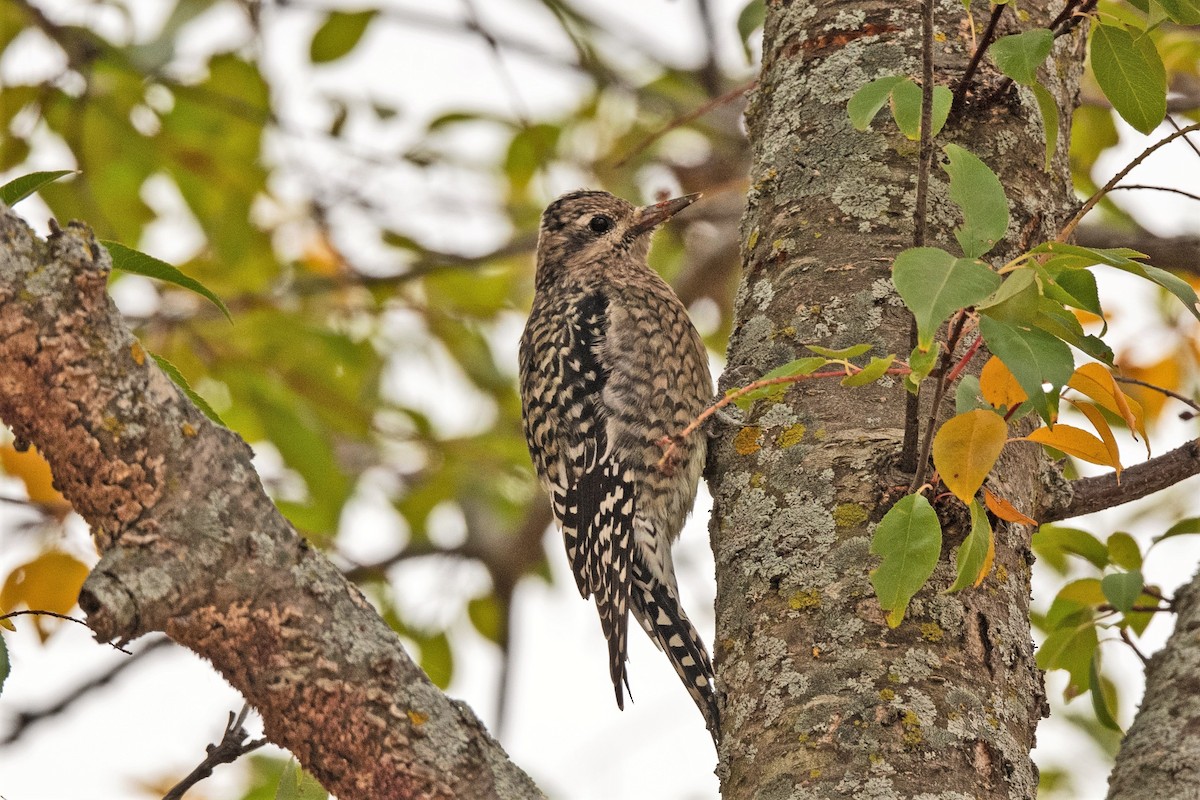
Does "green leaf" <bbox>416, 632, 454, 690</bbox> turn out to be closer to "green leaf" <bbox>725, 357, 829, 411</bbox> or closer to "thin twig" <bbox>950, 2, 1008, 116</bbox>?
"thin twig" <bbox>950, 2, 1008, 116</bbox>

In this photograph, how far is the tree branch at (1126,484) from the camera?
2.32 m

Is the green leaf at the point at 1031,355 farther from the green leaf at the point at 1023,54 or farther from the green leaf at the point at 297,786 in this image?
the green leaf at the point at 297,786

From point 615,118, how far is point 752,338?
3594mm

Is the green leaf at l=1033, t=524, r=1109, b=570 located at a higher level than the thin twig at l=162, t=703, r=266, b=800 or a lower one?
higher

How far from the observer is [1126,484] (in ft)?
7.77

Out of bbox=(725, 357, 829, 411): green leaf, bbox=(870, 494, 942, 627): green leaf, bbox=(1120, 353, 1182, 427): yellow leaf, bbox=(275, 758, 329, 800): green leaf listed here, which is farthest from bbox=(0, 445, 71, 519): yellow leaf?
bbox=(1120, 353, 1182, 427): yellow leaf

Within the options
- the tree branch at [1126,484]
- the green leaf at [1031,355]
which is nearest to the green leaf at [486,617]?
the tree branch at [1126,484]

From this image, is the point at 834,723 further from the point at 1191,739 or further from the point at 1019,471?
the point at 1191,739

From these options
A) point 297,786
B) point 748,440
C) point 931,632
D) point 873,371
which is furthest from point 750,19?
point 297,786

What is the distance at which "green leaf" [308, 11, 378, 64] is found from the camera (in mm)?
4211

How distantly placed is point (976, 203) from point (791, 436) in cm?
95

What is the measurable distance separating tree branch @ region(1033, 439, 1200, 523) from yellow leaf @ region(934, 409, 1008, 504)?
0.82m

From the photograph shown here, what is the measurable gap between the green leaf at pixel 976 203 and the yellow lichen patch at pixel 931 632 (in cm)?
75

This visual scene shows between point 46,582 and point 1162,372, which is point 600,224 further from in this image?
point 46,582
